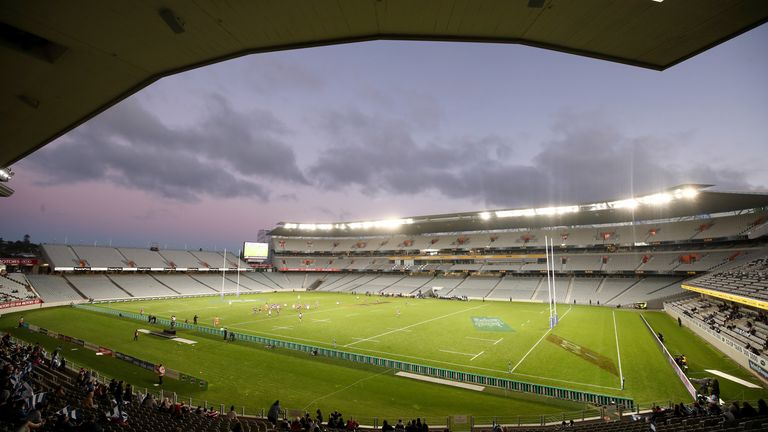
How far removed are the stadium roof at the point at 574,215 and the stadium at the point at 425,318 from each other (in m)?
0.59

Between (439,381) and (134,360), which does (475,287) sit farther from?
(134,360)

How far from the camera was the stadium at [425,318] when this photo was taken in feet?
14.3

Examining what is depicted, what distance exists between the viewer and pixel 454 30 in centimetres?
409

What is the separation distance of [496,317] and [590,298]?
22.7m

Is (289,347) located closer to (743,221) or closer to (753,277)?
(753,277)

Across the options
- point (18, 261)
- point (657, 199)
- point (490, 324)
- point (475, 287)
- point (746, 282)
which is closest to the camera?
point (746, 282)

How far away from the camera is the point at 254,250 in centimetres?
7950

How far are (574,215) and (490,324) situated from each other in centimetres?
3334

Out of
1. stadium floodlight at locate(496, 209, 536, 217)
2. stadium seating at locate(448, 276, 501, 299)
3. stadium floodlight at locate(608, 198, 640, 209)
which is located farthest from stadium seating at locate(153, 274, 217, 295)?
stadium floodlight at locate(608, 198, 640, 209)

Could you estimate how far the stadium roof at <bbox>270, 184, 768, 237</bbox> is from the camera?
43.0 metres

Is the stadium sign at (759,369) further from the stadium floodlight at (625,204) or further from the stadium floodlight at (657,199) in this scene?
the stadium floodlight at (625,204)

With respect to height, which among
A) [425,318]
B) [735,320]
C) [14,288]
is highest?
[735,320]

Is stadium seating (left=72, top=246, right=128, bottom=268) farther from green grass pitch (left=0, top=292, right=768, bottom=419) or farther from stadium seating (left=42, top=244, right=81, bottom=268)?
green grass pitch (left=0, top=292, right=768, bottom=419)

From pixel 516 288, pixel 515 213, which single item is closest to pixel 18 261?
pixel 516 288
